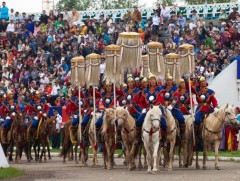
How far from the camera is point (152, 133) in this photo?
25.4 metres

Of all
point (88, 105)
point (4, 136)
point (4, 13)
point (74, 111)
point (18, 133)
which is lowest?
point (4, 136)

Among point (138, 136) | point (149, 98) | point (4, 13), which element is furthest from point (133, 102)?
point (4, 13)

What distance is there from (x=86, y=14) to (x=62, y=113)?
10880 mm

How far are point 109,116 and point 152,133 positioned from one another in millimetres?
2449

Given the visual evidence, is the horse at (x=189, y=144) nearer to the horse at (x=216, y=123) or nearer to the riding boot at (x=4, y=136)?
the horse at (x=216, y=123)

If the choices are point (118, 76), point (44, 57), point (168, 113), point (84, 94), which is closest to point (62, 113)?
point (44, 57)

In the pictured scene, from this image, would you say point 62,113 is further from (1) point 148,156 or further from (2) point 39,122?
(1) point 148,156

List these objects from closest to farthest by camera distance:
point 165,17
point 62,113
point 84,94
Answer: point 84,94, point 62,113, point 165,17

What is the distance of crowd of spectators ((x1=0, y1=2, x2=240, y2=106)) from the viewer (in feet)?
132

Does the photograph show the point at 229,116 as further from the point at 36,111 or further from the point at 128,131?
the point at 36,111

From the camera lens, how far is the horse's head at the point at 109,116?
90.1 ft

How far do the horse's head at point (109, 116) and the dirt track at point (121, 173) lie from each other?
1316 mm

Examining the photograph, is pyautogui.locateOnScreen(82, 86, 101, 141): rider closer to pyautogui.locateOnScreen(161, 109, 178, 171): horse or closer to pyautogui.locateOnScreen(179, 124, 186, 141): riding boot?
pyautogui.locateOnScreen(179, 124, 186, 141): riding boot

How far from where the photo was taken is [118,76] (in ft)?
93.6
